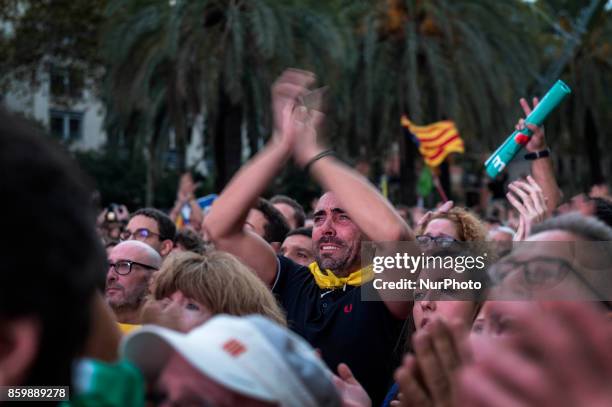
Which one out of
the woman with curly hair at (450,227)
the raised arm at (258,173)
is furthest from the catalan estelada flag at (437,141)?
the raised arm at (258,173)

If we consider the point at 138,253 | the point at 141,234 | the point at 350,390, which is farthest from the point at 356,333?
the point at 141,234

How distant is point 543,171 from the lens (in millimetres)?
4863

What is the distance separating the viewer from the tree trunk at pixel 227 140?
1670cm

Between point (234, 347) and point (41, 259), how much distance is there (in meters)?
0.60

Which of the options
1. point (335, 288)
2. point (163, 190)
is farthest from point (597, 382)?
point (163, 190)

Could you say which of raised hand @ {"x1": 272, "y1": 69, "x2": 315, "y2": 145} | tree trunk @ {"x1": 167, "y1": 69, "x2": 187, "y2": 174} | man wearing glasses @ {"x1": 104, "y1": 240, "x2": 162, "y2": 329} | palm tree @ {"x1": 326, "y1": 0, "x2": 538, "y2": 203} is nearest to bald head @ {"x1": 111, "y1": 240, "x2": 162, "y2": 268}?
man wearing glasses @ {"x1": 104, "y1": 240, "x2": 162, "y2": 329}

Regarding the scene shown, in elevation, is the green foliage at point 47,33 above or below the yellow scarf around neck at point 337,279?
above

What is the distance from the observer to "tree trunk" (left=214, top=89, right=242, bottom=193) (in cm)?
1670

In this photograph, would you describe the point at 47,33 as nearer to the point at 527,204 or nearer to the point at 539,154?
the point at 539,154

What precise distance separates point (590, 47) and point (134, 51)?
10402 millimetres

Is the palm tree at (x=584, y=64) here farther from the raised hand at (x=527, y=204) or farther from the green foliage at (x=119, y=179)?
the raised hand at (x=527, y=204)

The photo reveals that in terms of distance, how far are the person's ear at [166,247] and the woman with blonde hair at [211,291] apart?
3570 millimetres

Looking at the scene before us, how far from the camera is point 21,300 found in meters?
1.36

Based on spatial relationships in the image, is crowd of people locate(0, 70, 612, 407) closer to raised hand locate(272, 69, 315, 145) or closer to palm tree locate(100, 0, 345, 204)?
raised hand locate(272, 69, 315, 145)
